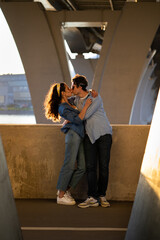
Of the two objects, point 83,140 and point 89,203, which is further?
point 83,140

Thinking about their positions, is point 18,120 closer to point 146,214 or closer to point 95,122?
point 95,122

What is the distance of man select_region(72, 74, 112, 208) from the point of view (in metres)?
4.95

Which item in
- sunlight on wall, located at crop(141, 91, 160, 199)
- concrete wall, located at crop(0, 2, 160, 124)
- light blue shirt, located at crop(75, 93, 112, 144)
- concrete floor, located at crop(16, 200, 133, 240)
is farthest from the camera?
concrete wall, located at crop(0, 2, 160, 124)

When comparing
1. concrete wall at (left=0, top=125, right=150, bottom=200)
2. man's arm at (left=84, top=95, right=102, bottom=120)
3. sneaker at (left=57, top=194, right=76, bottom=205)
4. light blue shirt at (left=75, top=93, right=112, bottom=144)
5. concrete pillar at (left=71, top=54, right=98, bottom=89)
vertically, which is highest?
man's arm at (left=84, top=95, right=102, bottom=120)

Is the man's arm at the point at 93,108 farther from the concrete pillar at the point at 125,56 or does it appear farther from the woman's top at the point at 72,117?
the concrete pillar at the point at 125,56

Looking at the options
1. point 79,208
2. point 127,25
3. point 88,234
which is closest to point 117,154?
point 79,208

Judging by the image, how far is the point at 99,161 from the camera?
4988 millimetres

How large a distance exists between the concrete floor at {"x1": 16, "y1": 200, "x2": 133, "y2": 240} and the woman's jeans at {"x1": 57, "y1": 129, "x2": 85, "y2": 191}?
12.9 inches

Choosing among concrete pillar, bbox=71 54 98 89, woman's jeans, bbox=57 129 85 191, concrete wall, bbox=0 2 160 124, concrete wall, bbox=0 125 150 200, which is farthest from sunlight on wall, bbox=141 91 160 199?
concrete pillar, bbox=71 54 98 89

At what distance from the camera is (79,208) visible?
493cm

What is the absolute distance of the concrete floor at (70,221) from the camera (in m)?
3.91

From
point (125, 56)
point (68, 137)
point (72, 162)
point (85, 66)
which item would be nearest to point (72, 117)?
point (68, 137)

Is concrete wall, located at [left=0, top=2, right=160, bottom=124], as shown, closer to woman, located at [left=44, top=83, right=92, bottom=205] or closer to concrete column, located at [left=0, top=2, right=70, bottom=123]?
concrete column, located at [left=0, top=2, right=70, bottom=123]

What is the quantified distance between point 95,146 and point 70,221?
1.12 meters
